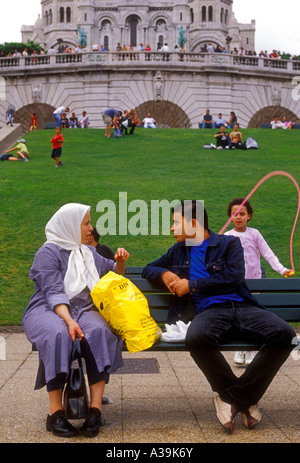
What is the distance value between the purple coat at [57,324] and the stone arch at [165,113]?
38.2 meters

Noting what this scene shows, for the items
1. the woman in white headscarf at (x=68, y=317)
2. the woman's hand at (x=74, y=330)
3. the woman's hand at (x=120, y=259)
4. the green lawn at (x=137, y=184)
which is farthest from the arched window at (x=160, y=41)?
the woman's hand at (x=74, y=330)

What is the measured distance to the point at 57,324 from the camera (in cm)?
458

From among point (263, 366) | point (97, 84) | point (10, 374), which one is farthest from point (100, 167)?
point (97, 84)

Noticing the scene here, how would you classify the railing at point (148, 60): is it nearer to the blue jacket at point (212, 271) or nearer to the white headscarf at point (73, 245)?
the blue jacket at point (212, 271)

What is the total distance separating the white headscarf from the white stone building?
7074 cm

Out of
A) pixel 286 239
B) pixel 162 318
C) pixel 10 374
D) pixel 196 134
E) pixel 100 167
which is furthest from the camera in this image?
pixel 196 134

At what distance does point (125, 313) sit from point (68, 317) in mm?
405

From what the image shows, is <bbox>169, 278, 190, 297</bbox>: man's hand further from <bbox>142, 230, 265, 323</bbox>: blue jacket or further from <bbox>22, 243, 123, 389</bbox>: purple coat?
<bbox>22, 243, 123, 389</bbox>: purple coat

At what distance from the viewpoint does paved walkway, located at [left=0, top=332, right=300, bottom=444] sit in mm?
4379

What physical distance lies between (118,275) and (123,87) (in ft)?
123

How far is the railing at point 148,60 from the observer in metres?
40.7

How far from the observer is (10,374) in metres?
6.05

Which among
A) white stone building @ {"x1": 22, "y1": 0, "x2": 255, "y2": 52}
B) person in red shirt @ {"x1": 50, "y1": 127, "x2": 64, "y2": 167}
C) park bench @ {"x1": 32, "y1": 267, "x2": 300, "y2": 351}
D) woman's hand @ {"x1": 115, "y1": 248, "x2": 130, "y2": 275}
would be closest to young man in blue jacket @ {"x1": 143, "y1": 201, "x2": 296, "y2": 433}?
park bench @ {"x1": 32, "y1": 267, "x2": 300, "y2": 351}

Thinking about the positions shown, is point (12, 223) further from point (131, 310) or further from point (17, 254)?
point (131, 310)
